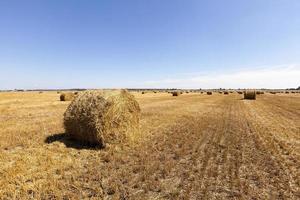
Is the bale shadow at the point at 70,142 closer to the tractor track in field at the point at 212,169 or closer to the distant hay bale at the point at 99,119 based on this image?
the distant hay bale at the point at 99,119

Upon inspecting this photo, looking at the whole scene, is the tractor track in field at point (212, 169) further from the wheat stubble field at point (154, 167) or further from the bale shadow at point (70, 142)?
the bale shadow at point (70, 142)

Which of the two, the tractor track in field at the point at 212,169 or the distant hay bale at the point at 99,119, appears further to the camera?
the distant hay bale at the point at 99,119

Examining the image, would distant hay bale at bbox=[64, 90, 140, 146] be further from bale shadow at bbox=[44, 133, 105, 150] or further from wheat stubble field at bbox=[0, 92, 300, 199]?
wheat stubble field at bbox=[0, 92, 300, 199]

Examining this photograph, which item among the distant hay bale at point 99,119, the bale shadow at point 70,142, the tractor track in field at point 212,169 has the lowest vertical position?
the tractor track in field at point 212,169

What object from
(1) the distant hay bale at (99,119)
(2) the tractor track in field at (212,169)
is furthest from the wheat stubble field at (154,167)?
(1) the distant hay bale at (99,119)

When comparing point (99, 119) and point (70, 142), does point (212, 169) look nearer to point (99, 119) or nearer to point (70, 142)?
point (99, 119)

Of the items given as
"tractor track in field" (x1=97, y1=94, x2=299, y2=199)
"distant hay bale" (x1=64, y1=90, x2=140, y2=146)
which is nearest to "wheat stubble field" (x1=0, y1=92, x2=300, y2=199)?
"tractor track in field" (x1=97, y1=94, x2=299, y2=199)

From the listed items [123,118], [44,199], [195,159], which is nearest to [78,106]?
[123,118]

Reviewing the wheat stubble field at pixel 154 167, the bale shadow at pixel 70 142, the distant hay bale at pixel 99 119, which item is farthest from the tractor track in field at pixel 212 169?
the bale shadow at pixel 70 142

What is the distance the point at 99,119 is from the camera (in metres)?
10.8

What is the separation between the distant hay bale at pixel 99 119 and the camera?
10781 mm

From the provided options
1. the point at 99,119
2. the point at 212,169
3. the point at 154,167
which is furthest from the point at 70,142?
the point at 212,169

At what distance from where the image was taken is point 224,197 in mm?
6461

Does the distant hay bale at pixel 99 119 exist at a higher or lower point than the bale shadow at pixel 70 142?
higher
